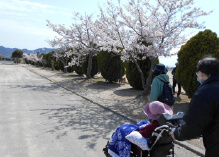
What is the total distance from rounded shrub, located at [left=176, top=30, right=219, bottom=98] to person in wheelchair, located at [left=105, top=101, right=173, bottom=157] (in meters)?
5.55

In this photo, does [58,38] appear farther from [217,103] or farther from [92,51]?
[217,103]

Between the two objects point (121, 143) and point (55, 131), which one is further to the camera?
point (55, 131)

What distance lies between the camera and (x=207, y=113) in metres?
1.83

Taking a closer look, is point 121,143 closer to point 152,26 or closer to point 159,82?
point 159,82

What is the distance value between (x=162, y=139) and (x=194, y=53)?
21.5ft

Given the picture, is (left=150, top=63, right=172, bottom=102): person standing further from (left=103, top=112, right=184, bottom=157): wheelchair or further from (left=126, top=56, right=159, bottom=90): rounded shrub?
(left=126, top=56, right=159, bottom=90): rounded shrub

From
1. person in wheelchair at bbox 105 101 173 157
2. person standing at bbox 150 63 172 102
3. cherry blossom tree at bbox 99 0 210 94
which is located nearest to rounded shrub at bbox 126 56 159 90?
cherry blossom tree at bbox 99 0 210 94

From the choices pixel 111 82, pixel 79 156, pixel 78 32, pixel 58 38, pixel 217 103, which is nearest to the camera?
pixel 217 103

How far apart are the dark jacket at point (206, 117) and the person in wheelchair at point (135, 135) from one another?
0.79m

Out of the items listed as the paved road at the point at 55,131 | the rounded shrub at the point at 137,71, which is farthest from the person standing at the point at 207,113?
the rounded shrub at the point at 137,71

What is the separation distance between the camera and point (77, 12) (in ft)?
63.3

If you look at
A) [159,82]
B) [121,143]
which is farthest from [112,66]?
[121,143]

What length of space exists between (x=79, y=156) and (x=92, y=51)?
614 inches

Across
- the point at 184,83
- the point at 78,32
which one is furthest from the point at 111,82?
the point at 184,83
